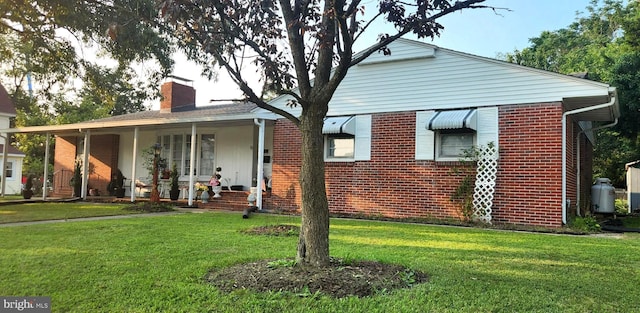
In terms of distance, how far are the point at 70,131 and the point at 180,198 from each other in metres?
6.22

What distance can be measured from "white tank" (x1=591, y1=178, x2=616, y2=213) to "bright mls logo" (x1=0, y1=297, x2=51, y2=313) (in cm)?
1388

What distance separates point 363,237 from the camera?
761 cm

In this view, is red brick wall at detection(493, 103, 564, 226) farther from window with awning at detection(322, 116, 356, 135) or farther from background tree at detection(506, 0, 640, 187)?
background tree at detection(506, 0, 640, 187)

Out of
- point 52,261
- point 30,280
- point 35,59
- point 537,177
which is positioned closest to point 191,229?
point 52,261

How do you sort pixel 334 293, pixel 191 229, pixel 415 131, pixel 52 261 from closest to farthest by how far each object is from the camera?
pixel 334 293 < pixel 52 261 < pixel 191 229 < pixel 415 131

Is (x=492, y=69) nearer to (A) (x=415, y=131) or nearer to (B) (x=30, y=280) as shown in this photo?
(A) (x=415, y=131)

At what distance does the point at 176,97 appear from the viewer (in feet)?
61.5

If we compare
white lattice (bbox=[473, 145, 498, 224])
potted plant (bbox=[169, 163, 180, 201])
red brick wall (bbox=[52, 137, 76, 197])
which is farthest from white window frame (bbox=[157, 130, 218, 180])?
white lattice (bbox=[473, 145, 498, 224])

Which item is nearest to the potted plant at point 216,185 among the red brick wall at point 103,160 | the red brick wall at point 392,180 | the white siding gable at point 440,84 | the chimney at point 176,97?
the red brick wall at point 392,180

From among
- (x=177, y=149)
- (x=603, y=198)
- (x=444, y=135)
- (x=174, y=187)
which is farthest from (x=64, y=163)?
(x=603, y=198)

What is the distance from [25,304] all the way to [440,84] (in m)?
9.50

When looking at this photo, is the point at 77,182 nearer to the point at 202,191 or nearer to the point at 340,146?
the point at 202,191

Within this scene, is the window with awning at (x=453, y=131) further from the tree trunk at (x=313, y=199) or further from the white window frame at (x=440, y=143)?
the tree trunk at (x=313, y=199)

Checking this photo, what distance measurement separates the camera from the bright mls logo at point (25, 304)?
3512 millimetres
